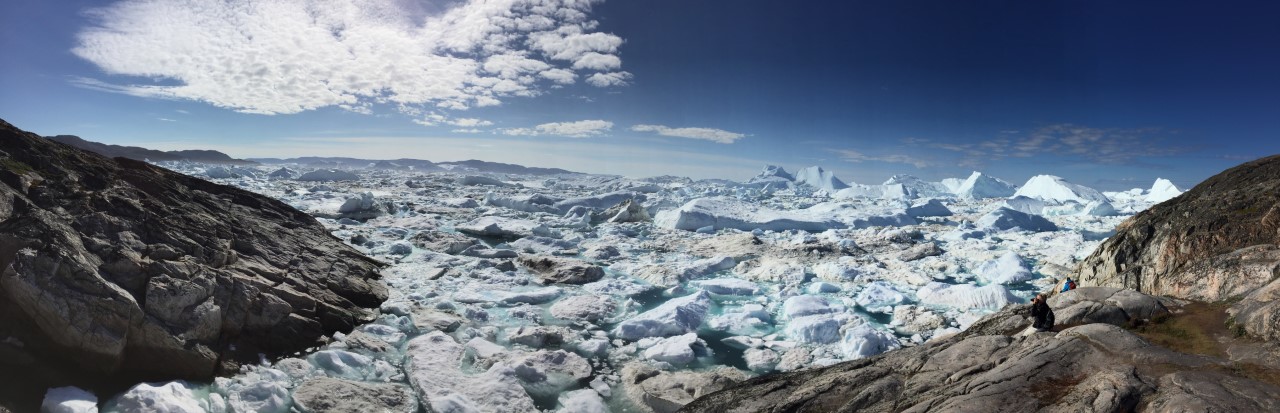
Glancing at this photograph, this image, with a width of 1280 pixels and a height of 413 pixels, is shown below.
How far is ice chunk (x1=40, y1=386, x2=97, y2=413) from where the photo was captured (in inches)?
272

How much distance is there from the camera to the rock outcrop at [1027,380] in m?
4.72

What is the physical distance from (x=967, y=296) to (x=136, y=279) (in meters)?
18.2

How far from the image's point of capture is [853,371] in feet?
23.7

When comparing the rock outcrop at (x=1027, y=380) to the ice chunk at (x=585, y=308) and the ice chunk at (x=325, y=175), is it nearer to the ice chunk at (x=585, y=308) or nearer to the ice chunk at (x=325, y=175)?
the ice chunk at (x=585, y=308)

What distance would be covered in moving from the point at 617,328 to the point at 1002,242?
22879mm

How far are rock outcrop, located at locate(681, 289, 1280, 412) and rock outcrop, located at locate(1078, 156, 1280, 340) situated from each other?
3.69ft

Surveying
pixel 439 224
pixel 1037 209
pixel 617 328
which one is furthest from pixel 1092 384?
pixel 1037 209

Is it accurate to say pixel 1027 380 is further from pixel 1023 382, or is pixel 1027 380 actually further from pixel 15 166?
pixel 15 166

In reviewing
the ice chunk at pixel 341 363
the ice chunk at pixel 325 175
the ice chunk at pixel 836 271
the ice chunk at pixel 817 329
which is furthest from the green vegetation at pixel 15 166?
the ice chunk at pixel 325 175

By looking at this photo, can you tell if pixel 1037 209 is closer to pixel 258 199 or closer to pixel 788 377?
pixel 788 377

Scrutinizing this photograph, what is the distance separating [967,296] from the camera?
1478 centimetres

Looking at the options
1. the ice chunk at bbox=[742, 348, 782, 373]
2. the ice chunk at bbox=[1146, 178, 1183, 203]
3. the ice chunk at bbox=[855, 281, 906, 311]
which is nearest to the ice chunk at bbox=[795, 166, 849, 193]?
the ice chunk at bbox=[1146, 178, 1183, 203]

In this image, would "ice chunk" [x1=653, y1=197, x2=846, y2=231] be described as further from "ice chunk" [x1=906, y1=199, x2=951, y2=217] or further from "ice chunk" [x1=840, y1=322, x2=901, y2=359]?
"ice chunk" [x1=840, y1=322, x2=901, y2=359]

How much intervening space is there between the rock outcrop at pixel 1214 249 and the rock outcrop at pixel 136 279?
13.9 meters
